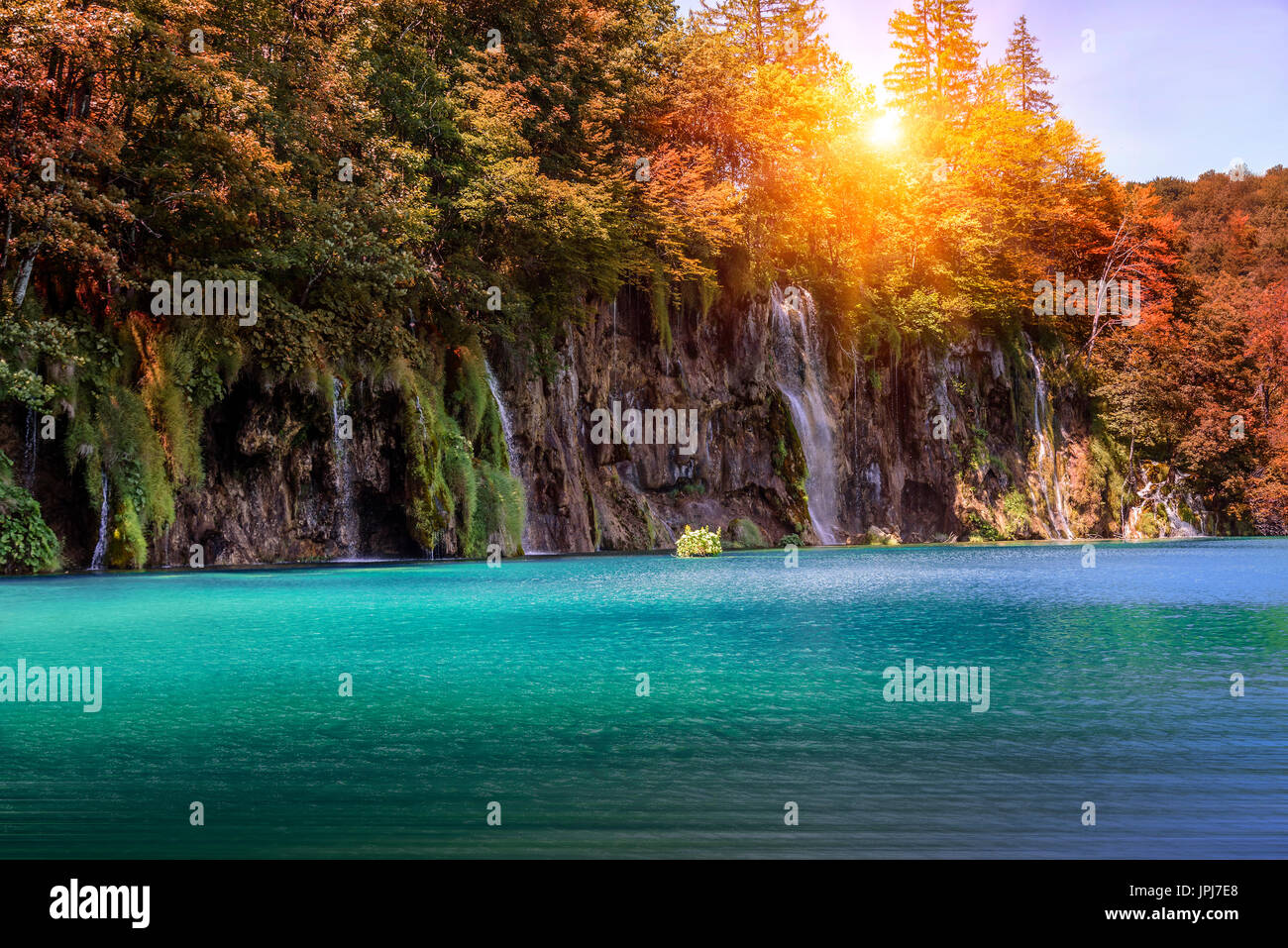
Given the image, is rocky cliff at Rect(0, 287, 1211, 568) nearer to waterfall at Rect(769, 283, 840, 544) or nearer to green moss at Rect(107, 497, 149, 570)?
waterfall at Rect(769, 283, 840, 544)

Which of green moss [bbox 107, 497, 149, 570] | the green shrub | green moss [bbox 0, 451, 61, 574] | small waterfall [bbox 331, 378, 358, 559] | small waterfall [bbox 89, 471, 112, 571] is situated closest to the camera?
green moss [bbox 0, 451, 61, 574]

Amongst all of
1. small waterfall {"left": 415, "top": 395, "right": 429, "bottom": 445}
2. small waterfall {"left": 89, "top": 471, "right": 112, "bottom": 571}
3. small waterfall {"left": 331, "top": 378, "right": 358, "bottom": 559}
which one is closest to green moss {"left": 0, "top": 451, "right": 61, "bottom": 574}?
small waterfall {"left": 89, "top": 471, "right": 112, "bottom": 571}

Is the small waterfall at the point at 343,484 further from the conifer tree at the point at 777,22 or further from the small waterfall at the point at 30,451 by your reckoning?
the conifer tree at the point at 777,22

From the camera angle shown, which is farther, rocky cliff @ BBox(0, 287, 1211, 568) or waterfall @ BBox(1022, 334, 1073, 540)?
waterfall @ BBox(1022, 334, 1073, 540)

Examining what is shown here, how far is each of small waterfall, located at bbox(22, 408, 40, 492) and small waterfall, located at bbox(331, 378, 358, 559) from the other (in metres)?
6.58

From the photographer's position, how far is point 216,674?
827cm

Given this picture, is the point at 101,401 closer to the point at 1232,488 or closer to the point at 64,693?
the point at 64,693

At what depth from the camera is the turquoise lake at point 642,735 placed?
432 centimetres

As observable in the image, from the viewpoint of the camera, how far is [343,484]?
26.2 meters

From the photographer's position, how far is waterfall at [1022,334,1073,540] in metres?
50.6

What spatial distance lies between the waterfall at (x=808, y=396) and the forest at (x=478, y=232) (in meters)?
2.02

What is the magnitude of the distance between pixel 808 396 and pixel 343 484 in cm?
2270

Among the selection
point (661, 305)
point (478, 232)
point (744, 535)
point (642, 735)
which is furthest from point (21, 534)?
point (744, 535)
